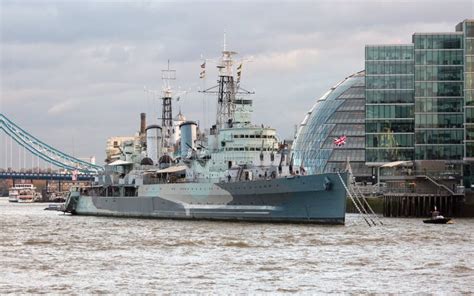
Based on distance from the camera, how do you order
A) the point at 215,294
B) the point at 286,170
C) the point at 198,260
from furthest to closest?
the point at 286,170 → the point at 198,260 → the point at 215,294

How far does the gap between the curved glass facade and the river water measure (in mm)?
62784

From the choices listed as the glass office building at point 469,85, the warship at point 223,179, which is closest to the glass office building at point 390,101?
the glass office building at point 469,85

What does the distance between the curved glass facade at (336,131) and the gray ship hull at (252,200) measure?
42.5m

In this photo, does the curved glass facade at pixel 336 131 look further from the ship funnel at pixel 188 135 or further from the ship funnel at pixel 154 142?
the ship funnel at pixel 188 135

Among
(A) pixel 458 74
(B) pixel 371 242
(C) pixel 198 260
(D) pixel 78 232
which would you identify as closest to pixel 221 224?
(D) pixel 78 232

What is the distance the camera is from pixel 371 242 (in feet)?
155

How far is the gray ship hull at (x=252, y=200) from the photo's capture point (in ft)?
194

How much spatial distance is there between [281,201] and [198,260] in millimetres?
23423

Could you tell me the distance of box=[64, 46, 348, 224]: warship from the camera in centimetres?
6028

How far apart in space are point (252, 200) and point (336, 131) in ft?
205

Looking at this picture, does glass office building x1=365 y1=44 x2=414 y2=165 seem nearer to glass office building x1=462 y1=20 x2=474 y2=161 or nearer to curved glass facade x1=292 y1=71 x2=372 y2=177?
glass office building x1=462 y1=20 x2=474 y2=161

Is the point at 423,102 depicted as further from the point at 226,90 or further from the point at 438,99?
the point at 226,90

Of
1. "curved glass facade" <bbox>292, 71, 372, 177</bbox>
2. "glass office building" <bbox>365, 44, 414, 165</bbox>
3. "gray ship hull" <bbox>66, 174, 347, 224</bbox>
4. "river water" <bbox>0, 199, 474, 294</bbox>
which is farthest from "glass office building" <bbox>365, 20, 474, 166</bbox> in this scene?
"river water" <bbox>0, 199, 474, 294</bbox>

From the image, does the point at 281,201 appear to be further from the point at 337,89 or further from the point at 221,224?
the point at 337,89
